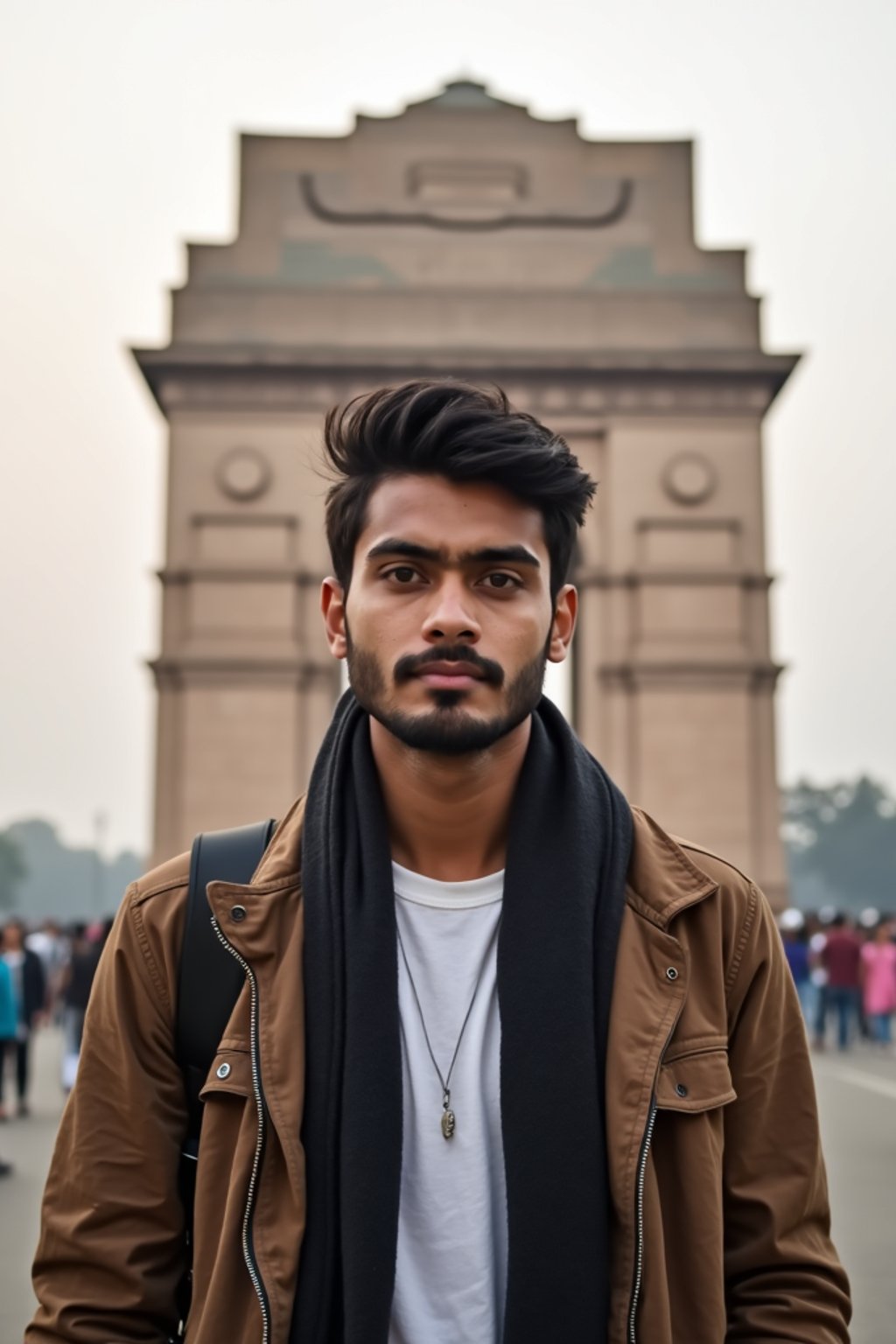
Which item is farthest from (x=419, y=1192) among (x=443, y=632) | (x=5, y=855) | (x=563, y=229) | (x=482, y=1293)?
(x=5, y=855)

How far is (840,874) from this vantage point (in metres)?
107

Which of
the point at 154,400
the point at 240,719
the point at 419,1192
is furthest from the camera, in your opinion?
the point at 154,400

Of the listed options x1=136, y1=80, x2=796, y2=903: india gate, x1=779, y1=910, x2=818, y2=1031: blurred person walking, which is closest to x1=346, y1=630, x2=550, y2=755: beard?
x1=779, y1=910, x2=818, y2=1031: blurred person walking

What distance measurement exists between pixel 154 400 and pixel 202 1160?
23.6 meters

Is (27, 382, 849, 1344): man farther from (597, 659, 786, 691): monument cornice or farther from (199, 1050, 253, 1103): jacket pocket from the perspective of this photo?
(597, 659, 786, 691): monument cornice

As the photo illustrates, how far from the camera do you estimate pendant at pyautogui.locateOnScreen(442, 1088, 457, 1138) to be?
85.8 inches

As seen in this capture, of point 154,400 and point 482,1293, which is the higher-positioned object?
point 154,400

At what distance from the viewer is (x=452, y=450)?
7.47 ft

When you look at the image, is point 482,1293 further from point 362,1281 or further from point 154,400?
point 154,400

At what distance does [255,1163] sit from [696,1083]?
0.58m

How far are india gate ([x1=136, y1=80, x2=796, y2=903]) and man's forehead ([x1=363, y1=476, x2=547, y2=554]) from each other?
785 inches

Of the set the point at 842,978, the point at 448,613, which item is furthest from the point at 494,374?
the point at 448,613

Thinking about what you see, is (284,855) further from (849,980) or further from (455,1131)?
(849,980)

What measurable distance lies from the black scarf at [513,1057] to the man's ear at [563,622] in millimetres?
187
